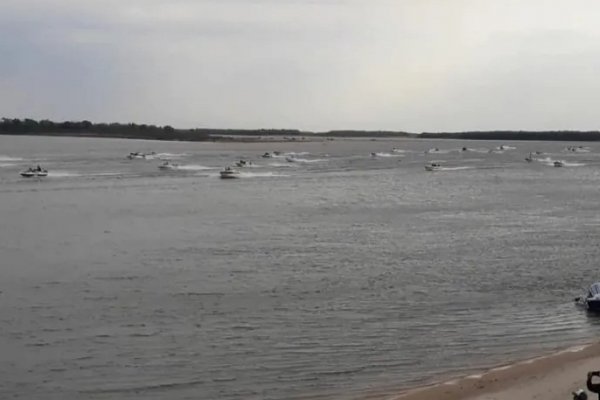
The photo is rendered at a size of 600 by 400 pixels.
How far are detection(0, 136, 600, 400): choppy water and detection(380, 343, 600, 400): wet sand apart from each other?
924 mm

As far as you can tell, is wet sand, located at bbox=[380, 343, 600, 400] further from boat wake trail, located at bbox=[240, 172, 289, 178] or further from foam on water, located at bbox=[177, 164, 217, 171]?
foam on water, located at bbox=[177, 164, 217, 171]

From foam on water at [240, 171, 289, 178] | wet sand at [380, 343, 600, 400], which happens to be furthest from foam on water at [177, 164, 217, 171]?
wet sand at [380, 343, 600, 400]

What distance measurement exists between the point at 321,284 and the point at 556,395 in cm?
1224

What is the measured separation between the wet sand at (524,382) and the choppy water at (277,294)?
36.4 inches

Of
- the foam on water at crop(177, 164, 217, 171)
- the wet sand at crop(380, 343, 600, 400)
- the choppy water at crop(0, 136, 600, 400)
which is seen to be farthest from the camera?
the foam on water at crop(177, 164, 217, 171)

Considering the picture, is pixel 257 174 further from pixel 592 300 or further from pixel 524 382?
pixel 524 382

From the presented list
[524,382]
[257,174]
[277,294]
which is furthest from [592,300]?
[257,174]

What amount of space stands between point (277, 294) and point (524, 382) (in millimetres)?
10039

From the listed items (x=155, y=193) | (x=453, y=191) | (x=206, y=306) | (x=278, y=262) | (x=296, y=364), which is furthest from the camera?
(x=453, y=191)

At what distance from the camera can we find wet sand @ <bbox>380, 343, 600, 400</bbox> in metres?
15.0

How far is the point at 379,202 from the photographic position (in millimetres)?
55781

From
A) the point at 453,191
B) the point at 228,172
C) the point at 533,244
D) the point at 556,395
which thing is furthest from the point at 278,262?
the point at 228,172

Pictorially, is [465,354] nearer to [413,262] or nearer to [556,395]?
[556,395]

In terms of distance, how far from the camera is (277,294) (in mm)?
24594
